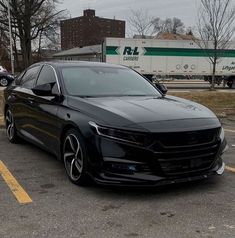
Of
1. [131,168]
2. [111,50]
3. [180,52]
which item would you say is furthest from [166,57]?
[131,168]

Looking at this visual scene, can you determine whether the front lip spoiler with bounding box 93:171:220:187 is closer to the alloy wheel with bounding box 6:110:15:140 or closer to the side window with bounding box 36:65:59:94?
the side window with bounding box 36:65:59:94

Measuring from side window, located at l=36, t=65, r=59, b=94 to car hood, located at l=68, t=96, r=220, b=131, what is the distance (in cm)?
61

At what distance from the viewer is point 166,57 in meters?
32.8

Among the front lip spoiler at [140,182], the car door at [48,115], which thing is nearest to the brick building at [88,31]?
the car door at [48,115]

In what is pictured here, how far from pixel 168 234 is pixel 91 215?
34.4 inches

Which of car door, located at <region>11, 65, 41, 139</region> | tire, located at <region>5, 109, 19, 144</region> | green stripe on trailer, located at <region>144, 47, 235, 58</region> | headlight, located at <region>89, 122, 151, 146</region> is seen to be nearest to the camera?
headlight, located at <region>89, 122, 151, 146</region>

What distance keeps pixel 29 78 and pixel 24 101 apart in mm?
529

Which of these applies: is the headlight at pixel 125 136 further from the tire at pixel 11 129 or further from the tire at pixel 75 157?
the tire at pixel 11 129

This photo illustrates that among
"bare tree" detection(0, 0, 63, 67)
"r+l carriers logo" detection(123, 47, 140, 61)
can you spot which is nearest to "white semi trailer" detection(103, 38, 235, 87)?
"r+l carriers logo" detection(123, 47, 140, 61)

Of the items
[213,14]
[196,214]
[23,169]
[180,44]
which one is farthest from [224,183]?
[180,44]

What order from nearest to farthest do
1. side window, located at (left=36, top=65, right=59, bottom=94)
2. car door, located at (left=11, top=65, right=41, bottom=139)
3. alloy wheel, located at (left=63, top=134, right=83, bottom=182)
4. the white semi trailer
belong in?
1. alloy wheel, located at (left=63, top=134, right=83, bottom=182)
2. side window, located at (left=36, top=65, right=59, bottom=94)
3. car door, located at (left=11, top=65, right=41, bottom=139)
4. the white semi trailer

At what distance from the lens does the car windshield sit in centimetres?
627

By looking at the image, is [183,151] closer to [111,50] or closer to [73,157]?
[73,157]

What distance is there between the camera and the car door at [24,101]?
7293mm
